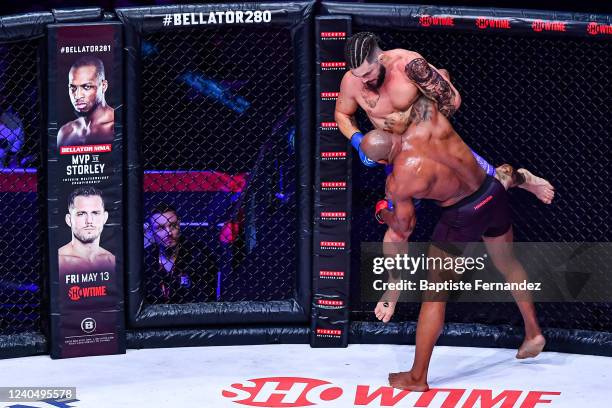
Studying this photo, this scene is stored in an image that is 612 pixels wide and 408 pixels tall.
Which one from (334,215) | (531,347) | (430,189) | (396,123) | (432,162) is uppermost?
(396,123)

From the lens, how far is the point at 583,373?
5008mm

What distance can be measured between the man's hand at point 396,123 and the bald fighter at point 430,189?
0.12ft

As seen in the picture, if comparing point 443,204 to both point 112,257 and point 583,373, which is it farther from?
point 112,257

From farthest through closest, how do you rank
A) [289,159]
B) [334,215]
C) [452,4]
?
[452,4], [289,159], [334,215]

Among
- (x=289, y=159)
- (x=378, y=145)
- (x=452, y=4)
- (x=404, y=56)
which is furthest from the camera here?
(x=452, y=4)

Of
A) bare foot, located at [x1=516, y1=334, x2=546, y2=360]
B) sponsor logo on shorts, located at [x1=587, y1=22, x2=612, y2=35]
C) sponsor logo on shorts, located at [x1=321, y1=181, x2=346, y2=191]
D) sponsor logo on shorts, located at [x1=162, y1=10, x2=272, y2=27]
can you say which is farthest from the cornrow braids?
bare foot, located at [x1=516, y1=334, x2=546, y2=360]

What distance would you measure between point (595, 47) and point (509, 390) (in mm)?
2079

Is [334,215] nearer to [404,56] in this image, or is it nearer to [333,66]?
[333,66]

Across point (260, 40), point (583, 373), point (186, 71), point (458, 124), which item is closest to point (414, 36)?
point (458, 124)

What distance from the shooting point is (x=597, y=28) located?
16.6 feet

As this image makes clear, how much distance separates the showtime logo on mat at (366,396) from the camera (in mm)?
4551

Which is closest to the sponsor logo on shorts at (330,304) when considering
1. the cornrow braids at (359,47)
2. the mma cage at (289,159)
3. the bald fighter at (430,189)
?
the mma cage at (289,159)

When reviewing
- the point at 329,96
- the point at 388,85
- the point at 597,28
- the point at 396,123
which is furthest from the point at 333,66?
the point at 597,28

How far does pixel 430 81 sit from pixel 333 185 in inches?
32.7
